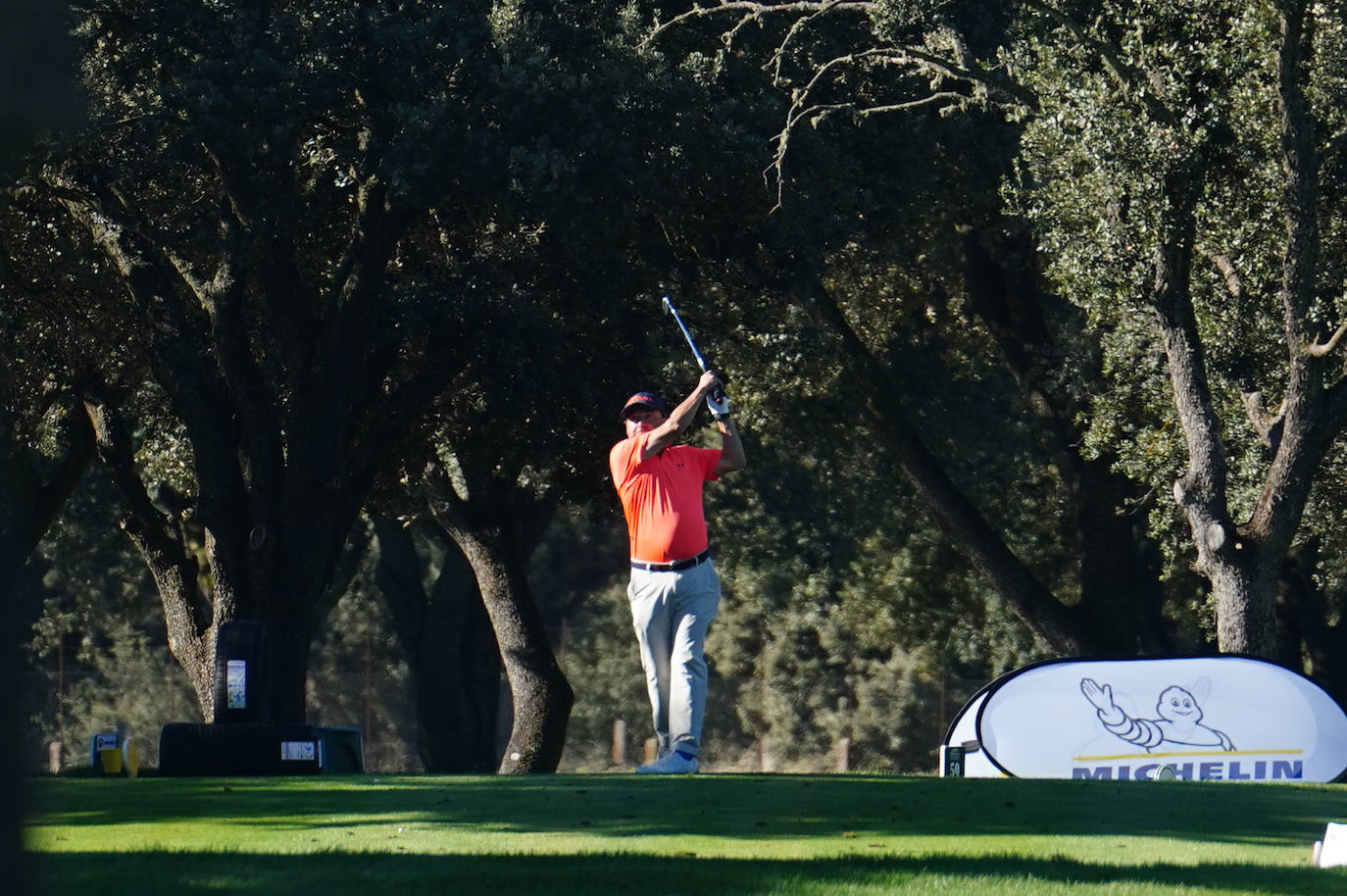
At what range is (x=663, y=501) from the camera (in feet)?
33.1

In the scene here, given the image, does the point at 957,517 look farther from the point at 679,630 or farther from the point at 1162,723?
the point at 679,630

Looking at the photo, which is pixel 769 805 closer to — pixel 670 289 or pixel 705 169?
pixel 705 169

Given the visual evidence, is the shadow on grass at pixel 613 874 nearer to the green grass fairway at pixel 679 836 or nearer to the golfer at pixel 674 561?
the green grass fairway at pixel 679 836

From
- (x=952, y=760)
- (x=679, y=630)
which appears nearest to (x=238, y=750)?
(x=679, y=630)

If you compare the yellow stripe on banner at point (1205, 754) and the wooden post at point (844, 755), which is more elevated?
the yellow stripe on banner at point (1205, 754)

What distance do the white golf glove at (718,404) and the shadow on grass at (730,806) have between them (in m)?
1.95

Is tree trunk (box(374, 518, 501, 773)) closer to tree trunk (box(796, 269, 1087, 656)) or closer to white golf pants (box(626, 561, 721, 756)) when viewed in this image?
tree trunk (box(796, 269, 1087, 656))

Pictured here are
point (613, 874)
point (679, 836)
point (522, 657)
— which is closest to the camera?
point (613, 874)

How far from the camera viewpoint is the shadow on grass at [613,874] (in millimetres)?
6160

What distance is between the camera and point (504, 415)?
57.5 feet

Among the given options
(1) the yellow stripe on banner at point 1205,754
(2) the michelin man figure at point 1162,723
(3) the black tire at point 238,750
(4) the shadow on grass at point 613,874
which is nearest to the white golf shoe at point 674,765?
(3) the black tire at point 238,750

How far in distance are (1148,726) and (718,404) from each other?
490 centimetres

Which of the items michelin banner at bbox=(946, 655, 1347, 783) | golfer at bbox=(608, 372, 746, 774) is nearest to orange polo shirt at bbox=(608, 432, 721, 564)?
golfer at bbox=(608, 372, 746, 774)

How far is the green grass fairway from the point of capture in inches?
249
